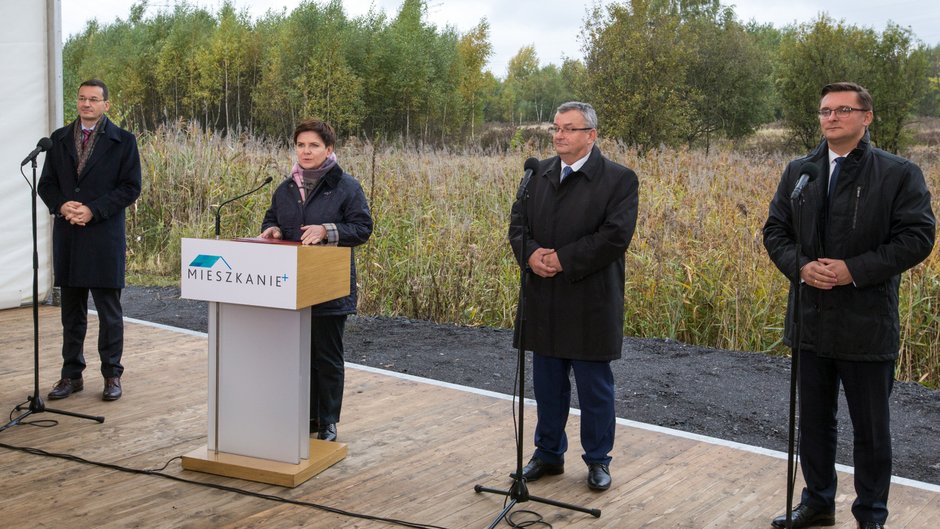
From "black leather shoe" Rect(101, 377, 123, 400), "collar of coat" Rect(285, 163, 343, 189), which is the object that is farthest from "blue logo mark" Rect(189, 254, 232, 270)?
"black leather shoe" Rect(101, 377, 123, 400)

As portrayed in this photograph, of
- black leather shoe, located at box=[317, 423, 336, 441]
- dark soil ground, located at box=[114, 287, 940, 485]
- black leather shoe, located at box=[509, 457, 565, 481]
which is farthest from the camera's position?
dark soil ground, located at box=[114, 287, 940, 485]

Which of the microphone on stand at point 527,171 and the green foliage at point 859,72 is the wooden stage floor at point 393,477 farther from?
the green foliage at point 859,72

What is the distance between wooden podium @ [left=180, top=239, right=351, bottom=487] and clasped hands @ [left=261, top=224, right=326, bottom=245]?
0.32 feet

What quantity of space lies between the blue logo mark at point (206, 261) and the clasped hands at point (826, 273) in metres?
2.20

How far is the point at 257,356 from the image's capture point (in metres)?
3.79

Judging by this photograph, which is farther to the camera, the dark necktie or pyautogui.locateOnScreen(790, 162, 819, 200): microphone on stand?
the dark necktie

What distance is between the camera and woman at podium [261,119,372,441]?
4.07m

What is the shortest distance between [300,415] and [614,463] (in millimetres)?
1405

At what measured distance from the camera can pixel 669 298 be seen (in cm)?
654

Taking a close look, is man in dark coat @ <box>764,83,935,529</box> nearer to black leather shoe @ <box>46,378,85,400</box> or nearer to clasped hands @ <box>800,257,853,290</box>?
clasped hands @ <box>800,257,853,290</box>

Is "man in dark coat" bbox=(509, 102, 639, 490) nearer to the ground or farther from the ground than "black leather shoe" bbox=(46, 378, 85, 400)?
farther from the ground

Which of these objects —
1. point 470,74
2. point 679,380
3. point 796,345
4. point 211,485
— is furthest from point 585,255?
point 470,74

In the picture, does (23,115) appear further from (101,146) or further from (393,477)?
(393,477)

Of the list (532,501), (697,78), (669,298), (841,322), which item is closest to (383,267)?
(669,298)
